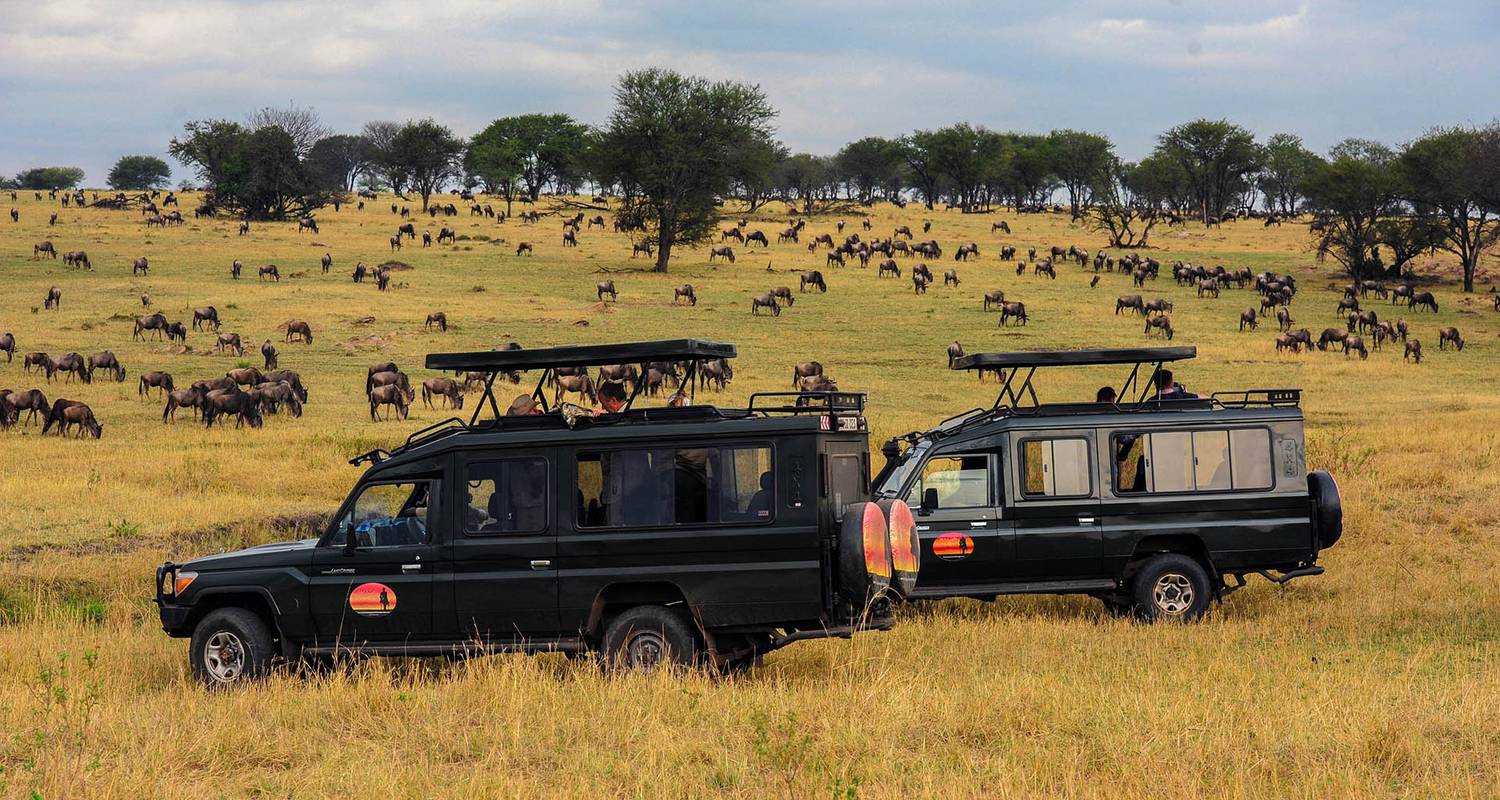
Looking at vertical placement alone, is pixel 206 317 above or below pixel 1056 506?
above

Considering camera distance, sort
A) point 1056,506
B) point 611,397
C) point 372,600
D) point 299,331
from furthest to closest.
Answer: point 299,331, point 1056,506, point 611,397, point 372,600

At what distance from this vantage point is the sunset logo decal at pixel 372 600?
10.4 meters

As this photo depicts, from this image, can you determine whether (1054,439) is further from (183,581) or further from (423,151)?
(423,151)

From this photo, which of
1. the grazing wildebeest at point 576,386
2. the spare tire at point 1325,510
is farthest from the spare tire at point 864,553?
the grazing wildebeest at point 576,386

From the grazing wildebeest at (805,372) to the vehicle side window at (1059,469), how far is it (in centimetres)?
A: 2274

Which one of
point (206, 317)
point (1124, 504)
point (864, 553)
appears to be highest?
point (206, 317)

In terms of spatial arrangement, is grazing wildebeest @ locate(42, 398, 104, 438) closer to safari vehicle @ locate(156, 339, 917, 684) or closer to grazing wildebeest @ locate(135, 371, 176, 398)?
grazing wildebeest @ locate(135, 371, 176, 398)

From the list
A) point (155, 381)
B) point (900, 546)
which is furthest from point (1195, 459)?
point (155, 381)

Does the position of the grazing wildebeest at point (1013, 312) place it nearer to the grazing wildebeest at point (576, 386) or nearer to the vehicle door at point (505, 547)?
the grazing wildebeest at point (576, 386)

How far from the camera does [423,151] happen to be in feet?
366

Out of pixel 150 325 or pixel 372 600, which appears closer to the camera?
pixel 372 600

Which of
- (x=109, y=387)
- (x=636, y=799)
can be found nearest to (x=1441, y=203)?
(x=109, y=387)

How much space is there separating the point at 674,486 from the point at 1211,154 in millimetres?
111510

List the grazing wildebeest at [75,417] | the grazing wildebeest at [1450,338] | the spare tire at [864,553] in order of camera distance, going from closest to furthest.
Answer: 1. the spare tire at [864,553]
2. the grazing wildebeest at [75,417]
3. the grazing wildebeest at [1450,338]
